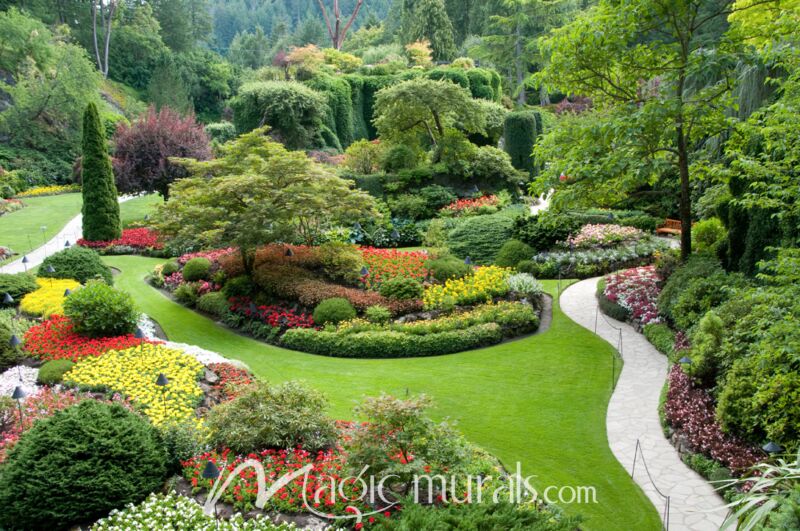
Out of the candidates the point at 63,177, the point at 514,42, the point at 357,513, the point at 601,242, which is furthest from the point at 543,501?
the point at 514,42

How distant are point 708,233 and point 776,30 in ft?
16.5

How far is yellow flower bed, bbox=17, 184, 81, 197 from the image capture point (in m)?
32.2

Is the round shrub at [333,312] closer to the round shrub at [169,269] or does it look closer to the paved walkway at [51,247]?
the round shrub at [169,269]

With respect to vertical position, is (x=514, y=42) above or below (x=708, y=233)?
above

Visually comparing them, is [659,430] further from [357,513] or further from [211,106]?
[211,106]

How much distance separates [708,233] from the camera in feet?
49.2

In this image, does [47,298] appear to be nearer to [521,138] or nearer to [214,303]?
[214,303]

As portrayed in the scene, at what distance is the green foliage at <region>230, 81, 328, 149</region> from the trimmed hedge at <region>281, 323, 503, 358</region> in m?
20.3

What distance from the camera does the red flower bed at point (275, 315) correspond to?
13.9 meters

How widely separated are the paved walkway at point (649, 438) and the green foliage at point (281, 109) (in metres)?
22.0

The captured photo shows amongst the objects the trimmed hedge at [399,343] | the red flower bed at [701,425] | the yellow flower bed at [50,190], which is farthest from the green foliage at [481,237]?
the yellow flower bed at [50,190]

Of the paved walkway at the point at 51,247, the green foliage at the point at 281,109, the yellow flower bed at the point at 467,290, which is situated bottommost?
the paved walkway at the point at 51,247

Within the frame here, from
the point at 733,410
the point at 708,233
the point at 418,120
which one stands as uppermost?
the point at 418,120

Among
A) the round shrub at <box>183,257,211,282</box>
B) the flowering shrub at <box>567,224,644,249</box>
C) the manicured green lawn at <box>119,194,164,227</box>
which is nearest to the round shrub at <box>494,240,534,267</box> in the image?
the flowering shrub at <box>567,224,644,249</box>
